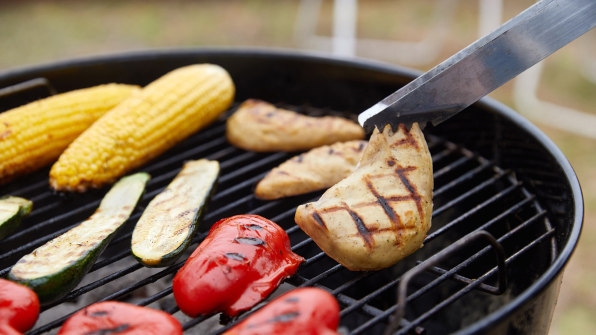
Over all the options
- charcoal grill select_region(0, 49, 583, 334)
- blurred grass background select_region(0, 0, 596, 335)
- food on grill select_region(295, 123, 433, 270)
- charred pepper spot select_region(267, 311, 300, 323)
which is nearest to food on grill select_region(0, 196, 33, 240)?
charcoal grill select_region(0, 49, 583, 334)

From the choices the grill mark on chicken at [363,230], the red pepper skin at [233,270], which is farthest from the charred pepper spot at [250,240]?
the grill mark on chicken at [363,230]

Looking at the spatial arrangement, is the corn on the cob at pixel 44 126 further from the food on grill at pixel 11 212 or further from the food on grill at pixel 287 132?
the food on grill at pixel 287 132

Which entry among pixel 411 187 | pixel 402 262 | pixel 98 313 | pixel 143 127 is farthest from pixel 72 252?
pixel 402 262

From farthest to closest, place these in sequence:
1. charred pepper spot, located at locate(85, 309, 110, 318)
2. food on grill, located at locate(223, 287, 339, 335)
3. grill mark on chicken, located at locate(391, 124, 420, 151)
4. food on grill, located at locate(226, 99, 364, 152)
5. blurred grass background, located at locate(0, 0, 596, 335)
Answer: blurred grass background, located at locate(0, 0, 596, 335)
food on grill, located at locate(226, 99, 364, 152)
grill mark on chicken, located at locate(391, 124, 420, 151)
charred pepper spot, located at locate(85, 309, 110, 318)
food on grill, located at locate(223, 287, 339, 335)

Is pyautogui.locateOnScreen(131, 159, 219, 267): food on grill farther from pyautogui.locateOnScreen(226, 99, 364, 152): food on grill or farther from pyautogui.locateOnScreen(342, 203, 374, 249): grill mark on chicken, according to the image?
pyautogui.locateOnScreen(342, 203, 374, 249): grill mark on chicken

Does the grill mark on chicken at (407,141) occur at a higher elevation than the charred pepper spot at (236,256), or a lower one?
higher
